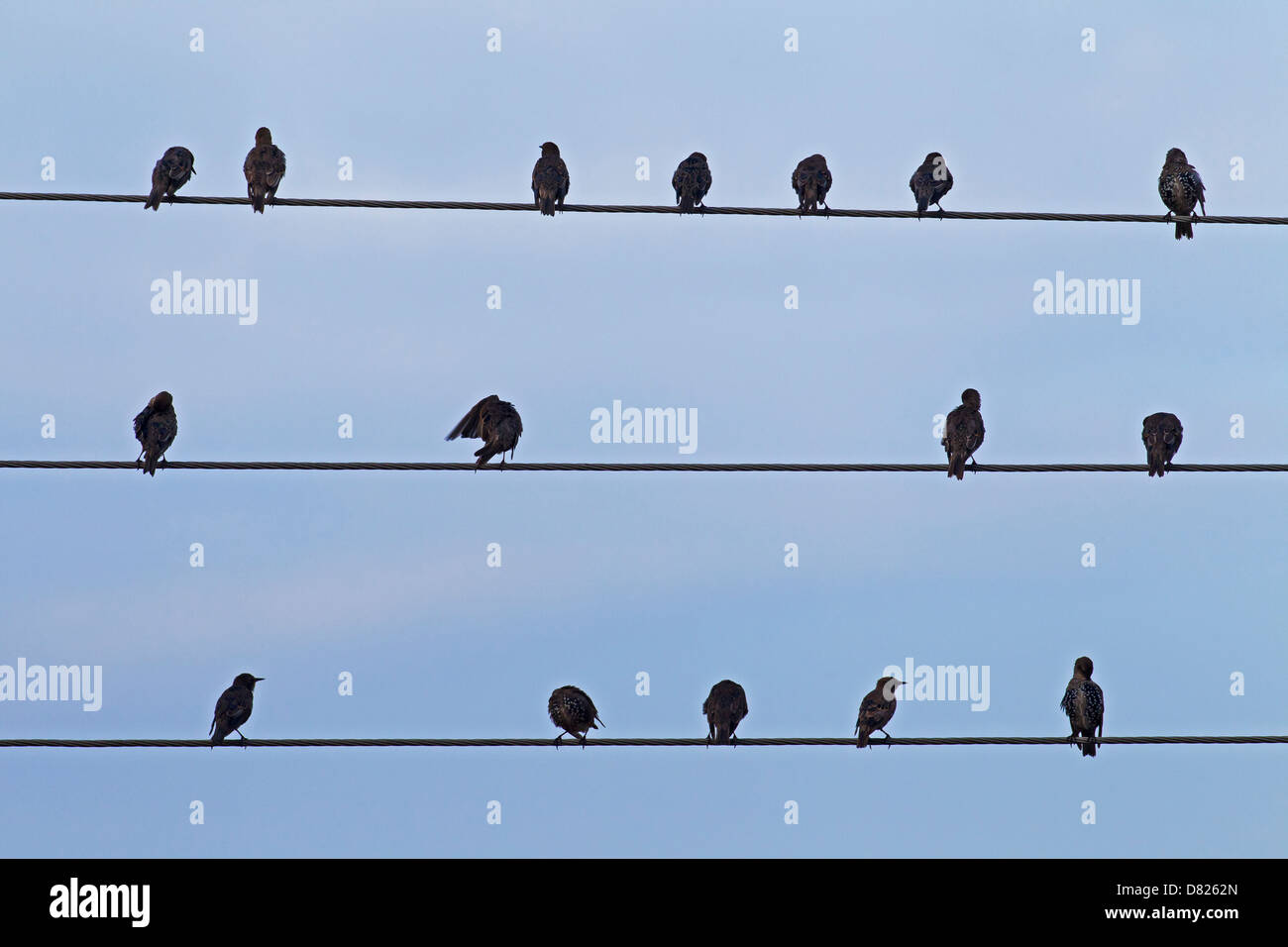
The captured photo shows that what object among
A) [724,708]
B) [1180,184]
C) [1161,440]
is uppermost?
[1180,184]

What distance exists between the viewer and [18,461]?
38.9 feet

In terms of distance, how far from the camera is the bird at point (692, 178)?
1631cm

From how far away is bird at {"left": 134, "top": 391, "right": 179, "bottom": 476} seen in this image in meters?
14.9

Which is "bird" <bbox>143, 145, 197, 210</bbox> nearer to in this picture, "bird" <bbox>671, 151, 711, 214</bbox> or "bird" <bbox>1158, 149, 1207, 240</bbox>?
"bird" <bbox>671, 151, 711, 214</bbox>

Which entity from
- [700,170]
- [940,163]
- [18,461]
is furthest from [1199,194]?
[18,461]

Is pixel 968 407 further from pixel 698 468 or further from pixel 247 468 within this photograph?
pixel 247 468

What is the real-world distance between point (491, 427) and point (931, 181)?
5.36 m

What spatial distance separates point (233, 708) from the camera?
15.8m

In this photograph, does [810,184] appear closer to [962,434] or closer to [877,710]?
[962,434]

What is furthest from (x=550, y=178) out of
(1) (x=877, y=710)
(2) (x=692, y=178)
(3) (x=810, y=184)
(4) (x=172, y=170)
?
(1) (x=877, y=710)

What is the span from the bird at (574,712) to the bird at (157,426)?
391 cm

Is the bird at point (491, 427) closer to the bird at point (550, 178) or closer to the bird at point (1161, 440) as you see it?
the bird at point (550, 178)

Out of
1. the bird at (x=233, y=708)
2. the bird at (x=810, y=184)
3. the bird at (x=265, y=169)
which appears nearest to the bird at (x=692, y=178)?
the bird at (x=810, y=184)

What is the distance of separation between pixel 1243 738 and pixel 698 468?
3959 millimetres
